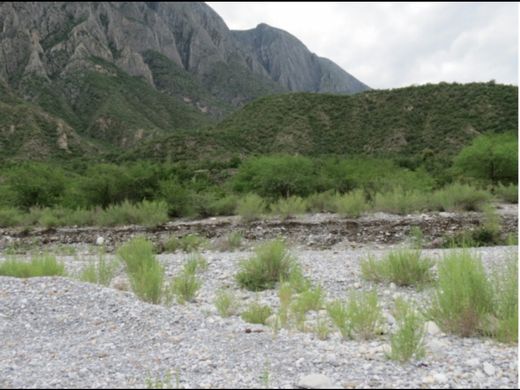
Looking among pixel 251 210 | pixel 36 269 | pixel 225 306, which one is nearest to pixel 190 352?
pixel 225 306

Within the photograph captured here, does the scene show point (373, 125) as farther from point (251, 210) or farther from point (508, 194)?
point (251, 210)

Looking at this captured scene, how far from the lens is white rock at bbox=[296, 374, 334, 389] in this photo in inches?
152

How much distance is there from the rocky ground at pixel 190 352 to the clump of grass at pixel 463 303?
0.18 meters

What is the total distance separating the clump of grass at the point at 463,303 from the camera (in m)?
5.28

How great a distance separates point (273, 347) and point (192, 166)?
41307 mm

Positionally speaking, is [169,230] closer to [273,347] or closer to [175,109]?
[273,347]

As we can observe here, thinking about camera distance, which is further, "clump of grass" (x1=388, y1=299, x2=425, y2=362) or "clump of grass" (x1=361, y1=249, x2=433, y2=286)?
"clump of grass" (x1=361, y1=249, x2=433, y2=286)

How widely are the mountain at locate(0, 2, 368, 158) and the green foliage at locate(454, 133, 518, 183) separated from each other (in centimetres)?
4896

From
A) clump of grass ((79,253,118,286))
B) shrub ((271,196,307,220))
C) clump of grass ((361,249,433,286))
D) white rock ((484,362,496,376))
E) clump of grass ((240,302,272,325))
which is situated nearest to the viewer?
white rock ((484,362,496,376))

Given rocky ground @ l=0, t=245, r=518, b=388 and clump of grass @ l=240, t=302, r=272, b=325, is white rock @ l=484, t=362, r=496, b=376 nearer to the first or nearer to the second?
rocky ground @ l=0, t=245, r=518, b=388

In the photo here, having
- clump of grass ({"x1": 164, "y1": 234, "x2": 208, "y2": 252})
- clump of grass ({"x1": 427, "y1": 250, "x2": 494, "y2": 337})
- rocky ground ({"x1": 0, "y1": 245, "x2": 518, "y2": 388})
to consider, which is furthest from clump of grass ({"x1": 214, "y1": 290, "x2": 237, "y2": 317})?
clump of grass ({"x1": 164, "y1": 234, "x2": 208, "y2": 252})

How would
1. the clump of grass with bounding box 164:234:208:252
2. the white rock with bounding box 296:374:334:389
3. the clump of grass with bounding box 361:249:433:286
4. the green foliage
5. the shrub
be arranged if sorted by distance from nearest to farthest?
the white rock with bounding box 296:374:334:389
the clump of grass with bounding box 361:249:433:286
the clump of grass with bounding box 164:234:208:252
the shrub
the green foliage

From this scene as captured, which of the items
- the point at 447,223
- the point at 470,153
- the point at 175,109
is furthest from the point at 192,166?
the point at 175,109

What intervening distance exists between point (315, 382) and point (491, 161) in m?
31.7
